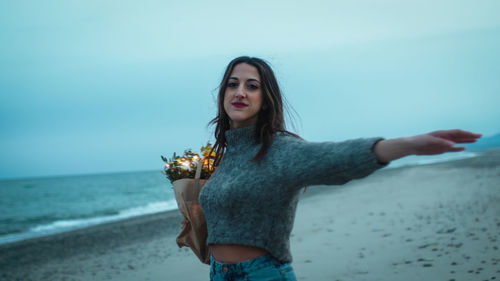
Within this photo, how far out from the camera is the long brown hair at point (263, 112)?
6.72 ft

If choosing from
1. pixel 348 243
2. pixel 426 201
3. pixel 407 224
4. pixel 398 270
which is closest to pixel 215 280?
pixel 398 270

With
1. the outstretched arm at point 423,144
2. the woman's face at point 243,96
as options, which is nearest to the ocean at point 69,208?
the woman's face at point 243,96

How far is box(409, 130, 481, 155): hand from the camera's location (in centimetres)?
137

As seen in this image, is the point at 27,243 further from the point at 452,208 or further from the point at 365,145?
the point at 365,145

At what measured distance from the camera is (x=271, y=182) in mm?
1790

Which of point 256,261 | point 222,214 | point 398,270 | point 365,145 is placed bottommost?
point 398,270

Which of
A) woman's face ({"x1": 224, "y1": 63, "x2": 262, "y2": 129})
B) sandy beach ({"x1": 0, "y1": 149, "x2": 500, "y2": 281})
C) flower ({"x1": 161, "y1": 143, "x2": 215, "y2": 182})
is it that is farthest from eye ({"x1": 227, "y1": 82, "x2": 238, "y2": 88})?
sandy beach ({"x1": 0, "y1": 149, "x2": 500, "y2": 281})

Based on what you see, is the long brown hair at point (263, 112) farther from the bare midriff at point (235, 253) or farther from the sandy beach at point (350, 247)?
the sandy beach at point (350, 247)

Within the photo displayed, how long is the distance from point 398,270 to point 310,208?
25.3ft

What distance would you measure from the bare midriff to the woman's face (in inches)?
27.1

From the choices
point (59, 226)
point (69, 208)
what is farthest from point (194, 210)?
point (69, 208)

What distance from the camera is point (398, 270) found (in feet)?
17.7

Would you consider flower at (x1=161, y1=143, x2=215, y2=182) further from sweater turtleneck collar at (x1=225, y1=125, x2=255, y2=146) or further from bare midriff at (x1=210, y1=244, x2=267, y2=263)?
bare midriff at (x1=210, y1=244, x2=267, y2=263)

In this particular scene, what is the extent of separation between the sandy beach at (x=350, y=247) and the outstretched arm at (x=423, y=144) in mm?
4128
